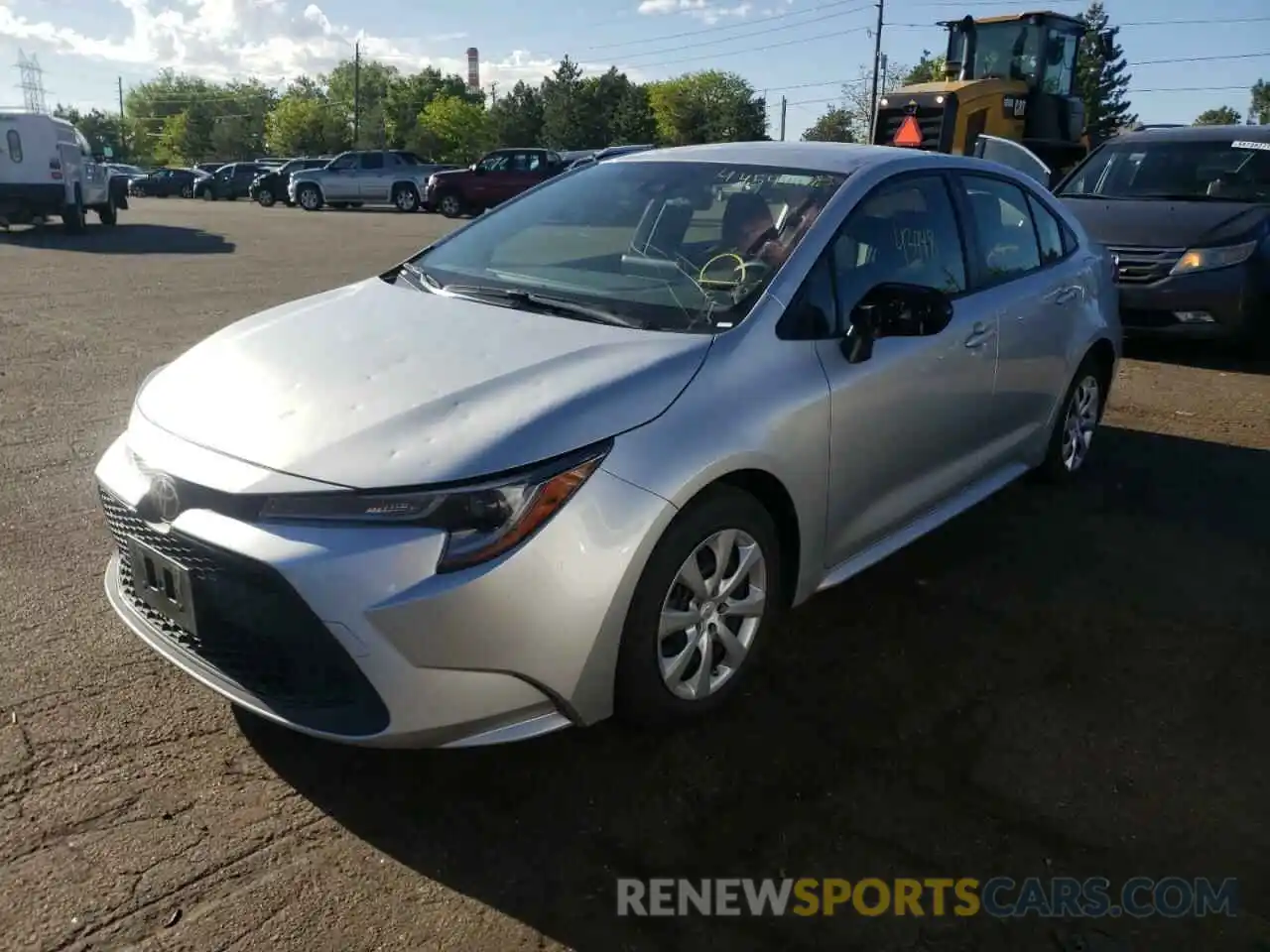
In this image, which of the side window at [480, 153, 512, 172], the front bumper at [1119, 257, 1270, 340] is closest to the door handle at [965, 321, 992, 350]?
the front bumper at [1119, 257, 1270, 340]

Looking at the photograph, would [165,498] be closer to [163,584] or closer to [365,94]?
[163,584]

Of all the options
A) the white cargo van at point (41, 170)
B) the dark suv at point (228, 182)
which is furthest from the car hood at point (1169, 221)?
the dark suv at point (228, 182)

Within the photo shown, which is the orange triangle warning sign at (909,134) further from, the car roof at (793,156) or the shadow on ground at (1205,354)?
the car roof at (793,156)

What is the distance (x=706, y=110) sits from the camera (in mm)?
87812

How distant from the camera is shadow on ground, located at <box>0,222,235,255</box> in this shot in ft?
55.7

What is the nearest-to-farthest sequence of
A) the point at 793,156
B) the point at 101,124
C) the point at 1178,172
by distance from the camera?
the point at 793,156 < the point at 1178,172 < the point at 101,124

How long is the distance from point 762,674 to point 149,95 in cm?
14949

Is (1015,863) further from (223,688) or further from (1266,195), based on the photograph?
(1266,195)

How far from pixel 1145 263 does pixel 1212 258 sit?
460mm

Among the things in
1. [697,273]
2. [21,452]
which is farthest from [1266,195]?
[21,452]

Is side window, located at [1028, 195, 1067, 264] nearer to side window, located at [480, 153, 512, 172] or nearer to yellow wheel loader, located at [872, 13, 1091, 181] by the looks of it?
yellow wheel loader, located at [872, 13, 1091, 181]

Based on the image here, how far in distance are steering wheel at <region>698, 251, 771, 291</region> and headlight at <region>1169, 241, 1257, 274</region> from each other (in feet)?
19.7

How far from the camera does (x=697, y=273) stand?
3477mm

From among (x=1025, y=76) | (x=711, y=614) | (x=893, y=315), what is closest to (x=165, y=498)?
(x=711, y=614)
